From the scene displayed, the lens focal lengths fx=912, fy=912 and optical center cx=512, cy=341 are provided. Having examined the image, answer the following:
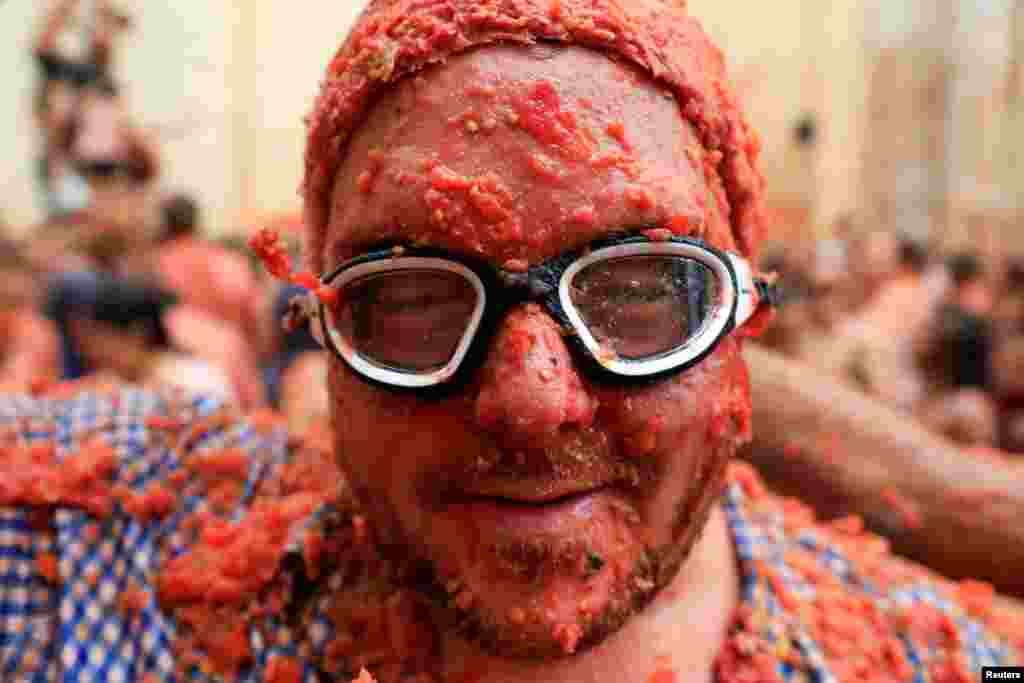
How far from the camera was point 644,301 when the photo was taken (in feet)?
4.09

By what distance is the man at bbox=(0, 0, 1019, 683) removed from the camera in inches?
46.6

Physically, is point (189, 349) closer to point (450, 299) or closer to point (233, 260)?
point (233, 260)

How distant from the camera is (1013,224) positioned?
386 inches

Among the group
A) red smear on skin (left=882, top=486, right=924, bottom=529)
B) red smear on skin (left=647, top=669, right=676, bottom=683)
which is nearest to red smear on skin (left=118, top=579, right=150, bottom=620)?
red smear on skin (left=647, top=669, right=676, bottom=683)

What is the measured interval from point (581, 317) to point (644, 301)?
0.10 metres

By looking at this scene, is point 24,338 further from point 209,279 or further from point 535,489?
point 535,489

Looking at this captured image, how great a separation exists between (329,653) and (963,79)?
34.9 ft

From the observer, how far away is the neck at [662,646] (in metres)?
1.32

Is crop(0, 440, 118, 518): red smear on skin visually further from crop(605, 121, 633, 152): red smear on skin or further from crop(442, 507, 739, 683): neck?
crop(605, 121, 633, 152): red smear on skin

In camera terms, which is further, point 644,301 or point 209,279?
point 209,279

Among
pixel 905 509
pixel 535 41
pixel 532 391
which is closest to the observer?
pixel 532 391

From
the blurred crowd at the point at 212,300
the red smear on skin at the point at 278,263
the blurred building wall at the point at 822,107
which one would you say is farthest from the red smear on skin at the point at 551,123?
the blurred building wall at the point at 822,107
